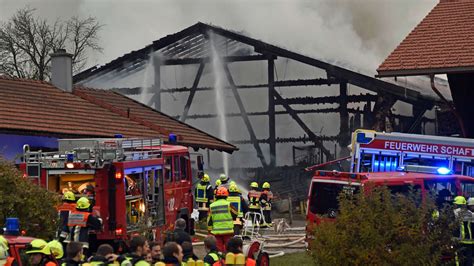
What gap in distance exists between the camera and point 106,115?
88.1 ft

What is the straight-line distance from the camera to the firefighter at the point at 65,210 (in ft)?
42.3

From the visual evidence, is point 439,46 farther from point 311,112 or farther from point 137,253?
point 137,253

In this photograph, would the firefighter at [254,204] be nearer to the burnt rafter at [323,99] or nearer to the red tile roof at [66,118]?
the red tile roof at [66,118]

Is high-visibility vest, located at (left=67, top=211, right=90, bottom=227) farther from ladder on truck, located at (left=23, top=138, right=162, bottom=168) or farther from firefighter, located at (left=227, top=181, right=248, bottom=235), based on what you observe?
firefighter, located at (left=227, top=181, right=248, bottom=235)

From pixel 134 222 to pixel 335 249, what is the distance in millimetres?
4556

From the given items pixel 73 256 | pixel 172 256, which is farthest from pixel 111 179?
pixel 172 256

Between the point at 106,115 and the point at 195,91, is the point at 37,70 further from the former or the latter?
the point at 106,115

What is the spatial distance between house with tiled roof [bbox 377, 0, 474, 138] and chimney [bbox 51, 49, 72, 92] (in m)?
9.65

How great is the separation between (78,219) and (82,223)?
0.09 metres

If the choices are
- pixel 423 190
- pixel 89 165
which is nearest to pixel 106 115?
pixel 89 165

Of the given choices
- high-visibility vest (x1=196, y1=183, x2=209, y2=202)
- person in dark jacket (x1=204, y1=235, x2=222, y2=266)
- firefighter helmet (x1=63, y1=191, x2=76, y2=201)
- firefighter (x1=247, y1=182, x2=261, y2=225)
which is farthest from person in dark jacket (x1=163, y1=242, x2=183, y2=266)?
firefighter (x1=247, y1=182, x2=261, y2=225)

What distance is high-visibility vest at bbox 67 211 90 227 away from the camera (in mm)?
12805

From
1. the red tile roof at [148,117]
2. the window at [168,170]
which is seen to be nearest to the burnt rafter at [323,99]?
the red tile roof at [148,117]

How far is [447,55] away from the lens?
24594 mm
